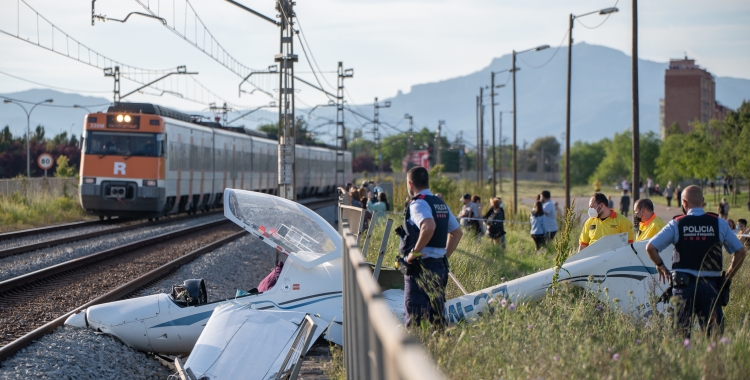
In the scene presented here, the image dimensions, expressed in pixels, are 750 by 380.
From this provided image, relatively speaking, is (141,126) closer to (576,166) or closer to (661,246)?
(661,246)

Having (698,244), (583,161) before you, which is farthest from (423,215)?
(583,161)

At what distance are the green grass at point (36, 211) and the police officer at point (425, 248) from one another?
1955 centimetres

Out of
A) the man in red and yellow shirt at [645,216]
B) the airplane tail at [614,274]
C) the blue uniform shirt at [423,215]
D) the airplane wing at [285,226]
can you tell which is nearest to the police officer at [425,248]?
the blue uniform shirt at [423,215]

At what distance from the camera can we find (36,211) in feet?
89.2

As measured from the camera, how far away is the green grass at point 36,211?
25.0 metres

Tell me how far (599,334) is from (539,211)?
1231 centimetres

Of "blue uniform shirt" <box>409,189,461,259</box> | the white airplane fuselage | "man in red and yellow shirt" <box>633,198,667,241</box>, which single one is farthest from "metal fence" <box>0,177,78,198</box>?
"blue uniform shirt" <box>409,189,461,259</box>

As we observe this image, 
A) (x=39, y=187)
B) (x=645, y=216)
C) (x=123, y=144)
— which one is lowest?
(x=645, y=216)

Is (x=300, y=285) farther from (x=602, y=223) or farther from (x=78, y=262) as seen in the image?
(x=78, y=262)

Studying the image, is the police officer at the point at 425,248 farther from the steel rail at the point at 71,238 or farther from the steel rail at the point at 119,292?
the steel rail at the point at 71,238

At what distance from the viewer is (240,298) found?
806cm

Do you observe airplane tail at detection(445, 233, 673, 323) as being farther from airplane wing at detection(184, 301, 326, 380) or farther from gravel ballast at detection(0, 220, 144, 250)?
gravel ballast at detection(0, 220, 144, 250)

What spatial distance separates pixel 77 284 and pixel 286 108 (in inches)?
355

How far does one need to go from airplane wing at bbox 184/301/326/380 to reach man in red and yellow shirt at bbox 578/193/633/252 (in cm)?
469
